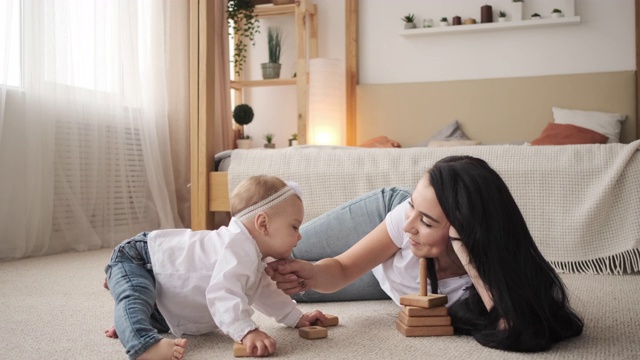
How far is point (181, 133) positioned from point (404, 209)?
2773 mm

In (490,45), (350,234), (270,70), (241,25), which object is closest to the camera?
(350,234)

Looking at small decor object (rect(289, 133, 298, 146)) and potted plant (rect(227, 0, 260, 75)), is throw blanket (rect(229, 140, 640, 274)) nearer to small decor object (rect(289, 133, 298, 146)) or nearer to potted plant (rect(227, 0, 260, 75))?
small decor object (rect(289, 133, 298, 146))

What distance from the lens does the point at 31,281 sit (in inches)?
87.7

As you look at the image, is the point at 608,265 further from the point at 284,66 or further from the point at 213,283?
the point at 284,66

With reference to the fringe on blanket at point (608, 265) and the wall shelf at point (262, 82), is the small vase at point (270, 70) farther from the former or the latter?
the fringe on blanket at point (608, 265)

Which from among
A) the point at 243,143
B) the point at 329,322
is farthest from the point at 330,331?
the point at 243,143

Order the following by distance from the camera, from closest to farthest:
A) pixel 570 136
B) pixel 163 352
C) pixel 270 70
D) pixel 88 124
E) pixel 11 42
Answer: pixel 163 352 < pixel 11 42 < pixel 88 124 < pixel 570 136 < pixel 270 70

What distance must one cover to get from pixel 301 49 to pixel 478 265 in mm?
3623

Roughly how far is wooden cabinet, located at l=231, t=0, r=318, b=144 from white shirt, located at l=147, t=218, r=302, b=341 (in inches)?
127

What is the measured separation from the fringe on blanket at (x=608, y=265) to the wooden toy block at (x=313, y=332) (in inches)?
51.1

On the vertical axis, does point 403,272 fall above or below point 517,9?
below

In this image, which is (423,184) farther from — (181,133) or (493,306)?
(181,133)

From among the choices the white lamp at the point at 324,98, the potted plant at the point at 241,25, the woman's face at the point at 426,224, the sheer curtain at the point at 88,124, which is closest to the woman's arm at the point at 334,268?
the woman's face at the point at 426,224

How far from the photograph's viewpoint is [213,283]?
4.13 ft
